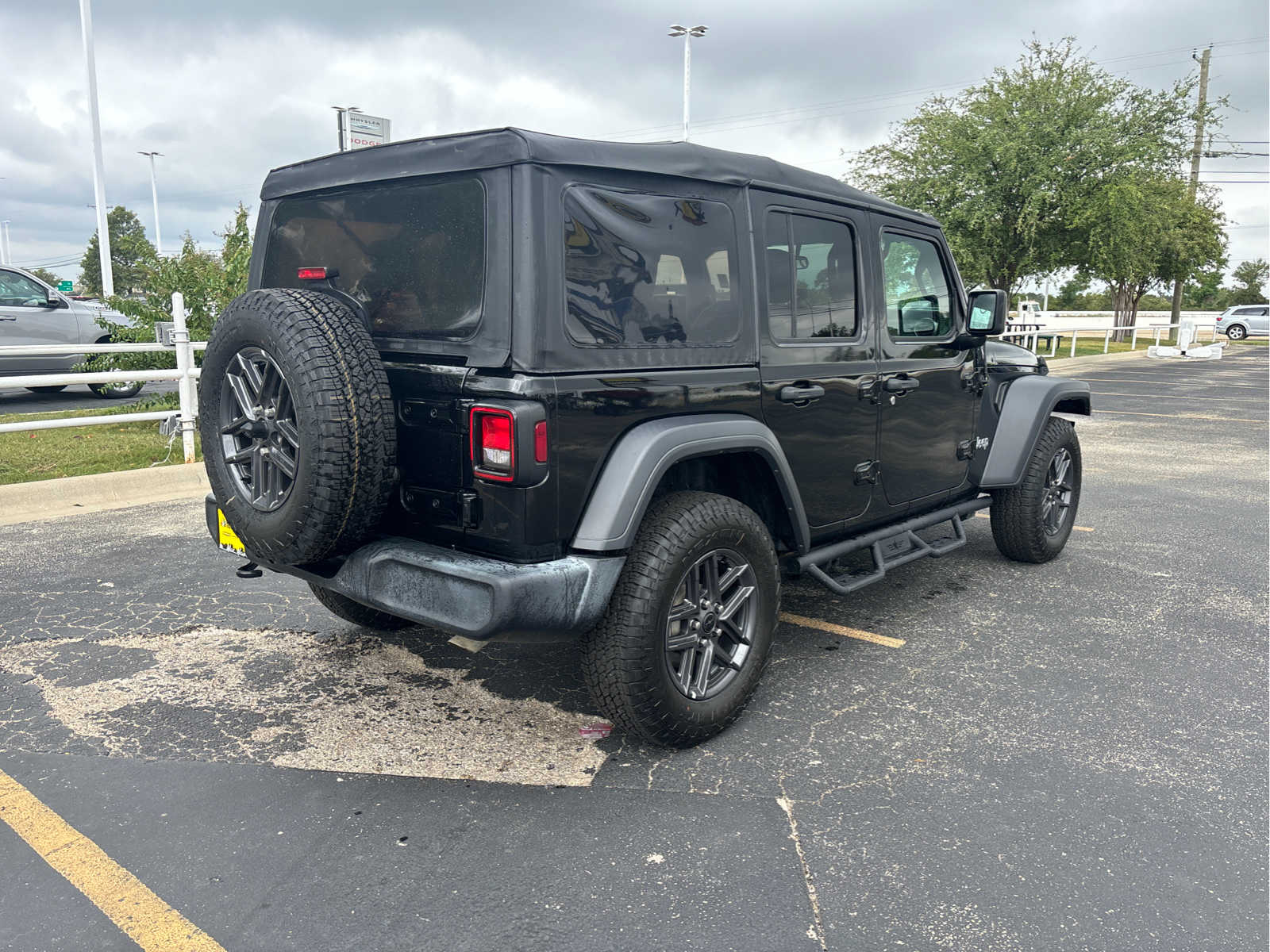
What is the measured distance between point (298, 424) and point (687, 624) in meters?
1.42

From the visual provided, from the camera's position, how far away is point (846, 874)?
254 centimetres

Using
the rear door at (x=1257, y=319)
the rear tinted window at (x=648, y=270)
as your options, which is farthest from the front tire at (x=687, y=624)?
the rear door at (x=1257, y=319)

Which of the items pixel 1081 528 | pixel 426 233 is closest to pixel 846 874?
pixel 426 233

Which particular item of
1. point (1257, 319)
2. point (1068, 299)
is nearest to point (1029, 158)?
point (1257, 319)

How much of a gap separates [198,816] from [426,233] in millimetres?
1929

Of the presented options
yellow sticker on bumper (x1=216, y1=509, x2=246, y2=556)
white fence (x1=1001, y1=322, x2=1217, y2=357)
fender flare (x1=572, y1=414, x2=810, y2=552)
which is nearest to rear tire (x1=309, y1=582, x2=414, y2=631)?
yellow sticker on bumper (x1=216, y1=509, x2=246, y2=556)

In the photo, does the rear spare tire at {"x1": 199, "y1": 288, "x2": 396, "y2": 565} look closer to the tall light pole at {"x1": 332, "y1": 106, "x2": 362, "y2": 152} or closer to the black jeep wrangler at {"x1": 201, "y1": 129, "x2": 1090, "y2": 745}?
the black jeep wrangler at {"x1": 201, "y1": 129, "x2": 1090, "y2": 745}

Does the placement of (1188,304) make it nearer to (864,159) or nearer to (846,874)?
(864,159)

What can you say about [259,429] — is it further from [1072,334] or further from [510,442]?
[1072,334]

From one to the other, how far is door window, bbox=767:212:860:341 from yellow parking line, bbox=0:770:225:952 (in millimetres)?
2623

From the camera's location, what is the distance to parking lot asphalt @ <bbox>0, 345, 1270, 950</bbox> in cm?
236

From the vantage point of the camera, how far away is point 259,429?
118 inches

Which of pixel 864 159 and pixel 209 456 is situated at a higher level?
pixel 864 159

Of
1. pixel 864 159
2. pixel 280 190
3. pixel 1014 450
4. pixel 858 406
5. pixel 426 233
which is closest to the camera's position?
pixel 426 233
